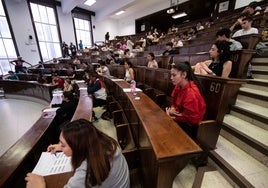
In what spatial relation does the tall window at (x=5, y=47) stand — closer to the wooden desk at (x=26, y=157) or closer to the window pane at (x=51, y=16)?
the window pane at (x=51, y=16)

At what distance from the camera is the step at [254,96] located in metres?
1.92

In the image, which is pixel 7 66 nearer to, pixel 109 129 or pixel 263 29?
pixel 109 129

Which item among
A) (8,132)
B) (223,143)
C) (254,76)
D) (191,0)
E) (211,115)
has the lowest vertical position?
(8,132)

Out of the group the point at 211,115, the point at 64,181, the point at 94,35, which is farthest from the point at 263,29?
the point at 94,35

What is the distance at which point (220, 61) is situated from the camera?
197cm

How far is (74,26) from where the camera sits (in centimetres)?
1054

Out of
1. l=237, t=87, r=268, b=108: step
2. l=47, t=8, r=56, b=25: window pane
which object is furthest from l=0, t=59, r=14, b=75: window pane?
l=237, t=87, r=268, b=108: step

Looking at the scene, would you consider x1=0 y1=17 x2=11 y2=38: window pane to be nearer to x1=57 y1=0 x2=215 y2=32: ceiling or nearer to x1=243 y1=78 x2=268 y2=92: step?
x1=57 y1=0 x2=215 y2=32: ceiling

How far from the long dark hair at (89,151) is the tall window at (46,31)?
10160 mm

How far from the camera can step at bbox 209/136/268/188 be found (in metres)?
1.24

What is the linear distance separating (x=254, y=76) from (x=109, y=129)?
295cm

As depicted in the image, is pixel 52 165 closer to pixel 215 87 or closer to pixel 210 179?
pixel 210 179

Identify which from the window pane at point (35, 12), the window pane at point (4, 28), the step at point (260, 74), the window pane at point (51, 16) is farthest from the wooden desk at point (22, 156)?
the window pane at point (51, 16)

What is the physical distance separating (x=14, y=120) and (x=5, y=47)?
5747 millimetres
